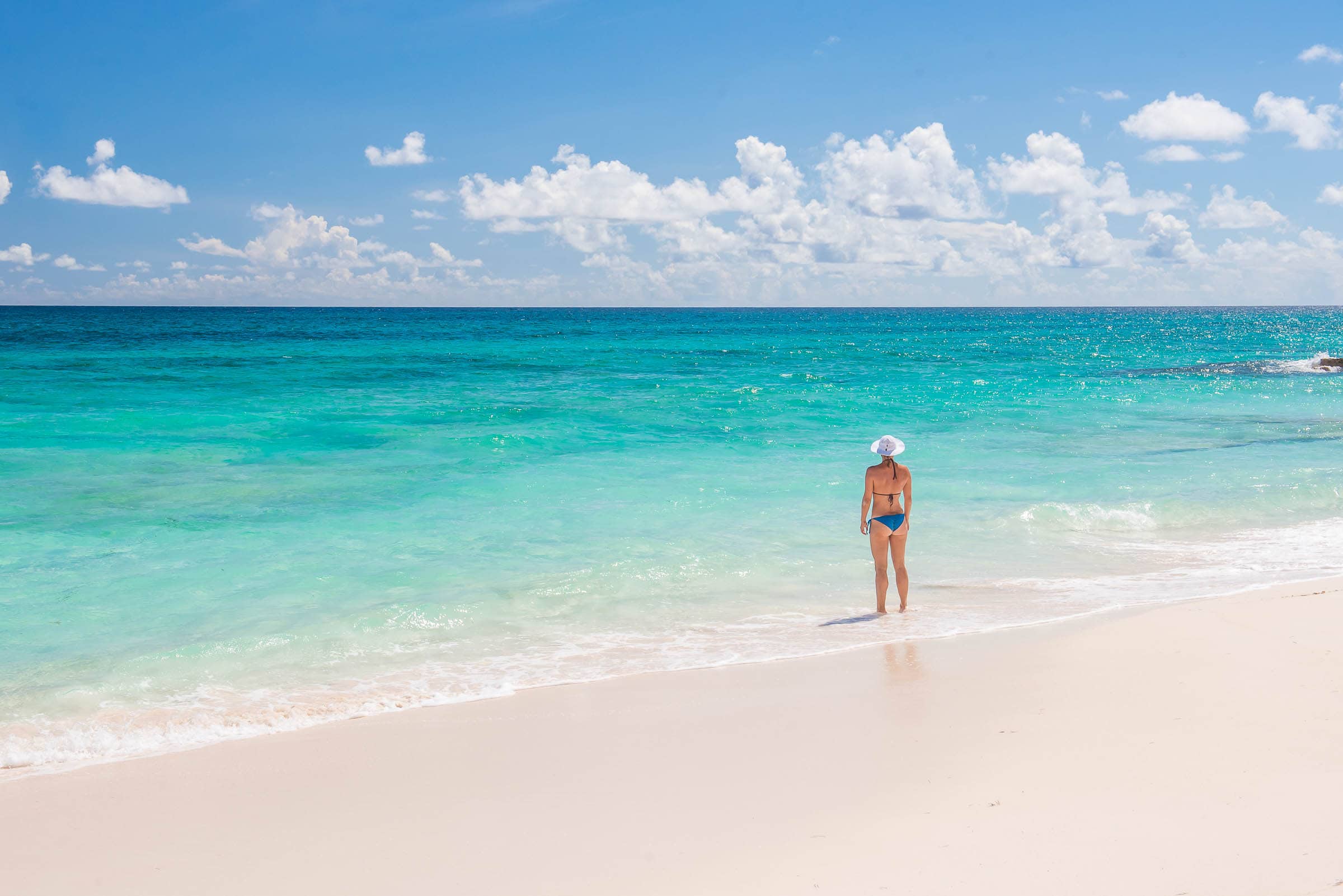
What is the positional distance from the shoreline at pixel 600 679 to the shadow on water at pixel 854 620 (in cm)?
12

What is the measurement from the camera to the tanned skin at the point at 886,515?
816 cm

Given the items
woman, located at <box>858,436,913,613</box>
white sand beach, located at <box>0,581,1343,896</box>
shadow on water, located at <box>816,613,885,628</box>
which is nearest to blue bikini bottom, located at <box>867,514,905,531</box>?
woman, located at <box>858,436,913,613</box>

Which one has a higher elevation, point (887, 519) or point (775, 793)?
point (887, 519)

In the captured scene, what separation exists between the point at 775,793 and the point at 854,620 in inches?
145

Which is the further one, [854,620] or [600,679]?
[854,620]

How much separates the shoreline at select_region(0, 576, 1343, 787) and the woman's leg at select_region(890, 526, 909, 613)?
201mm

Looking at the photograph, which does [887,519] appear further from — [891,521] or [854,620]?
[854,620]

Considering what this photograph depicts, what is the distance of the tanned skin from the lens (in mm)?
8156

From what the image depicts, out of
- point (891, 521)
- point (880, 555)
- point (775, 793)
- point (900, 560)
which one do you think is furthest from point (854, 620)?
point (775, 793)

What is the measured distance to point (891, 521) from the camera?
8219mm

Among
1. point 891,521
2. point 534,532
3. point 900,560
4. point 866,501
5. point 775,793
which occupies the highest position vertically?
point 866,501

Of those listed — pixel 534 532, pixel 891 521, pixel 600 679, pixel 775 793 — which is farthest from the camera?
pixel 534 532

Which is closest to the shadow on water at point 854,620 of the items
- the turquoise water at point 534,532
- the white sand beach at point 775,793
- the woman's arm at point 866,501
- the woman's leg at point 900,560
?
the turquoise water at point 534,532

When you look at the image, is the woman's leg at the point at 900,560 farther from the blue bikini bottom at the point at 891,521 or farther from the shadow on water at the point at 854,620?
the shadow on water at the point at 854,620
